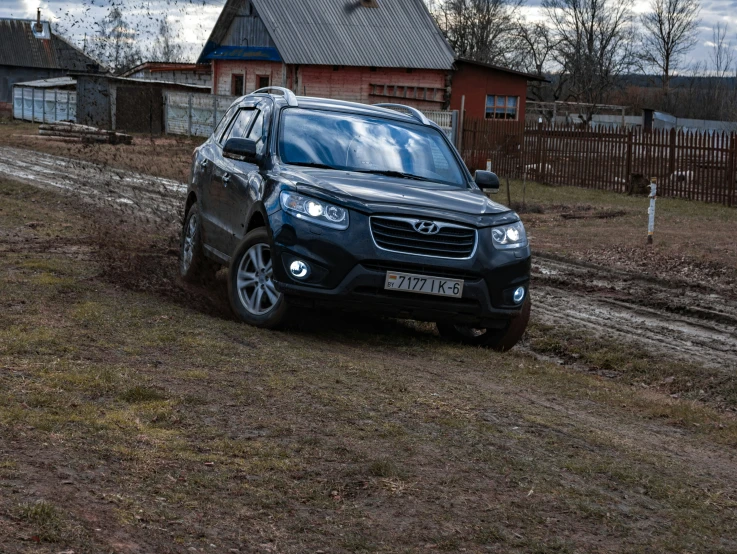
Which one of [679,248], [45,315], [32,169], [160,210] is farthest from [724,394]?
[32,169]

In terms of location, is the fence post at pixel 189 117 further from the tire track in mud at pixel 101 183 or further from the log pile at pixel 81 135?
the tire track in mud at pixel 101 183

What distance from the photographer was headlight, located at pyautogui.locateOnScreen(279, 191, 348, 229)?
7699 millimetres

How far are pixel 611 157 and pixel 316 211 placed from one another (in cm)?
2130

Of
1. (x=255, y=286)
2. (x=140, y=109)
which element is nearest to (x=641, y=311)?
(x=255, y=286)

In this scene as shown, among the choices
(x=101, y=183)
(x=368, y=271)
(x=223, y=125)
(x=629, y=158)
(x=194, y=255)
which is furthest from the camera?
(x=629, y=158)

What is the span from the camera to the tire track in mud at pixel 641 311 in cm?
967

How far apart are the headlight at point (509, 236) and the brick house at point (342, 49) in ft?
122

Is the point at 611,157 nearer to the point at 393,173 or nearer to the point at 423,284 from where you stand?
the point at 393,173

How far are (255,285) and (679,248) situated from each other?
30.2 feet

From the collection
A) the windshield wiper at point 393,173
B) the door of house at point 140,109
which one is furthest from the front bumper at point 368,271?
the door of house at point 140,109

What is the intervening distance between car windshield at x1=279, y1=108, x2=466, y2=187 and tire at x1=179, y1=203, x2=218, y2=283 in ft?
5.32

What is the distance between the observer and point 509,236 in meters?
8.09

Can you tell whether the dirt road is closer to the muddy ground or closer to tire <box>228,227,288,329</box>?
the muddy ground

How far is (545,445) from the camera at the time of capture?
17.6 feet
